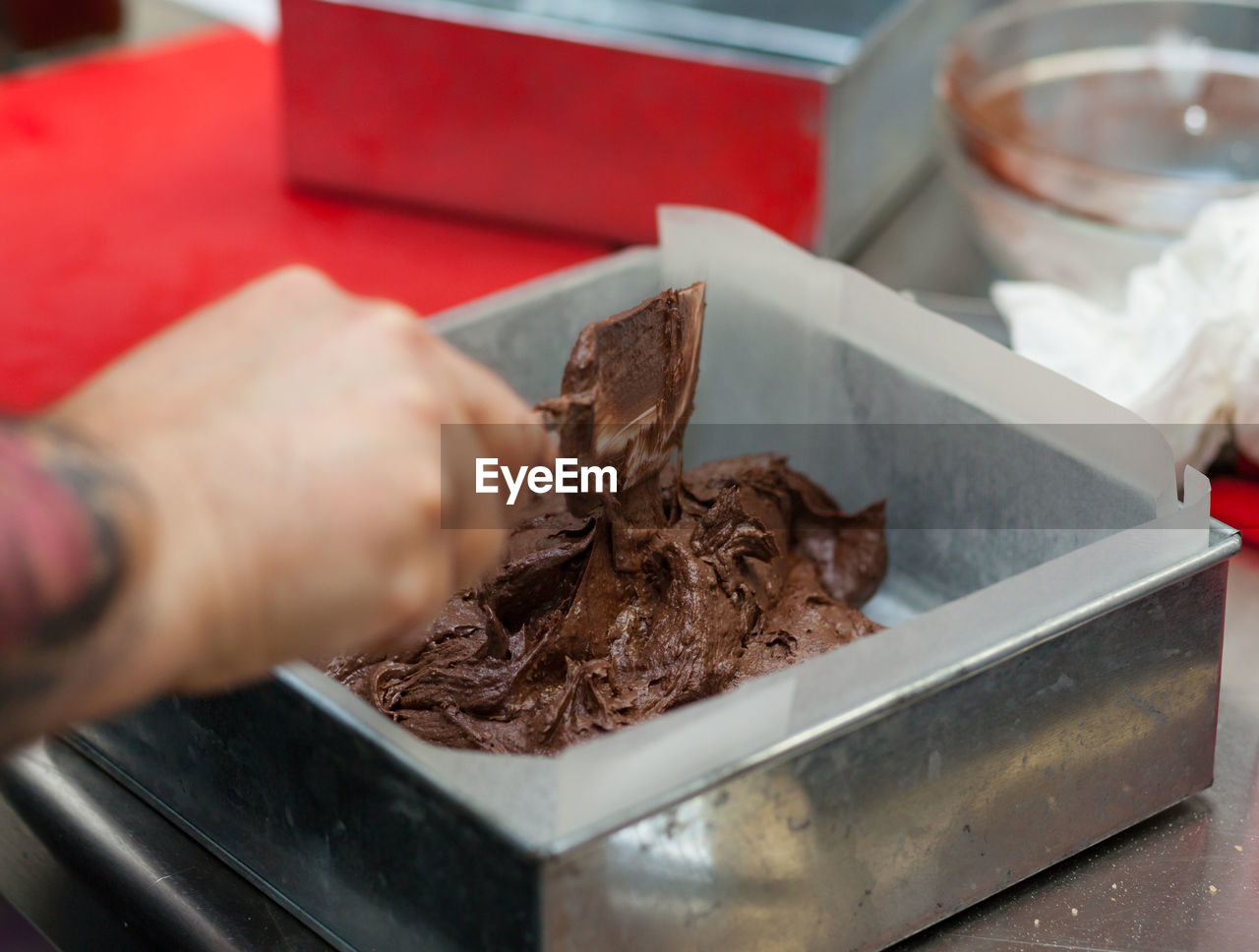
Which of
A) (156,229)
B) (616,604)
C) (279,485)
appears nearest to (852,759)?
(616,604)

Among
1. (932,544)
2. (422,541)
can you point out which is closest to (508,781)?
(422,541)

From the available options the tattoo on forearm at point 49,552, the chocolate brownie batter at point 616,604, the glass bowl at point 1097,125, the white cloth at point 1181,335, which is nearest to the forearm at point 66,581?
the tattoo on forearm at point 49,552

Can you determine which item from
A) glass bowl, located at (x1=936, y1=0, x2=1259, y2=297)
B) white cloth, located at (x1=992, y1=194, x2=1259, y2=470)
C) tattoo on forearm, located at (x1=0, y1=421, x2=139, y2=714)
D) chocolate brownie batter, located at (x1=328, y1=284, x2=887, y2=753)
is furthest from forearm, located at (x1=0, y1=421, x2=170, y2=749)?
glass bowl, located at (x1=936, y1=0, x2=1259, y2=297)

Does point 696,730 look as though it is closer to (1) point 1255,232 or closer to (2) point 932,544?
(2) point 932,544

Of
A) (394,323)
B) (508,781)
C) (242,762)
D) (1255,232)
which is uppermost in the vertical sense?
(394,323)

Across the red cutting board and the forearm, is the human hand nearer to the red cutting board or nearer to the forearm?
the forearm

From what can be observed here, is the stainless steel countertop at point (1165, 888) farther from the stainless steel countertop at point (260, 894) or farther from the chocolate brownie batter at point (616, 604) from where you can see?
the chocolate brownie batter at point (616, 604)

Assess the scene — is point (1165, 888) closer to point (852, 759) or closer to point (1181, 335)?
point (852, 759)
